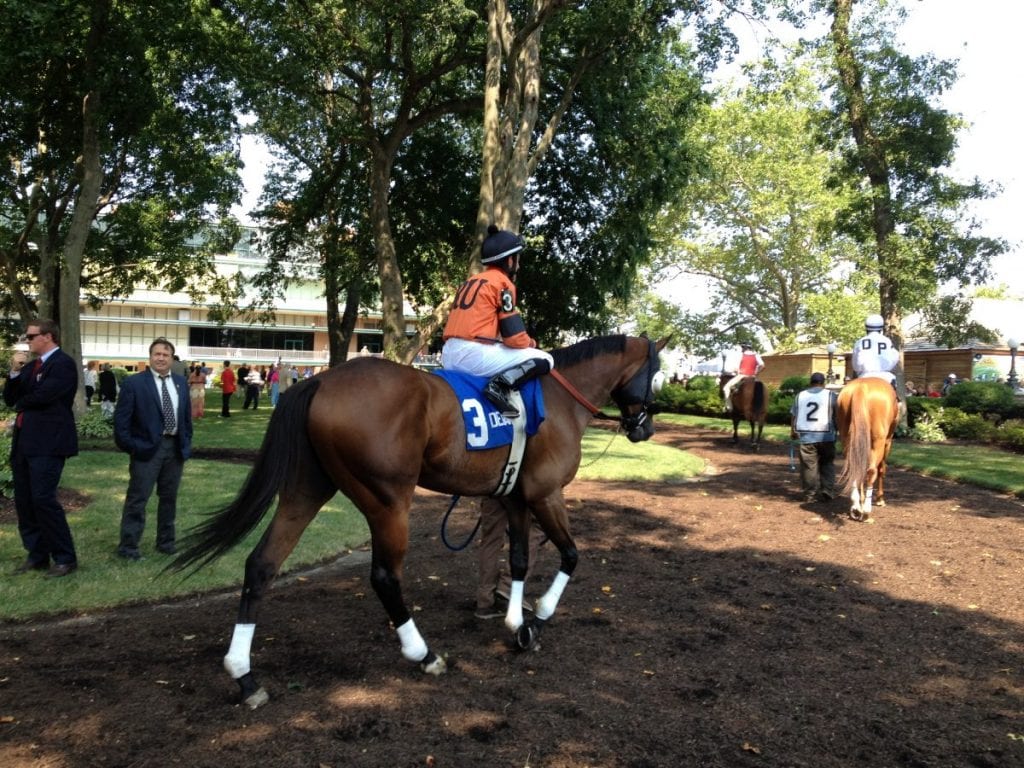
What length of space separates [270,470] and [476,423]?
1.30 m

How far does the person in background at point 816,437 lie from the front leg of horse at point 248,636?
8620mm

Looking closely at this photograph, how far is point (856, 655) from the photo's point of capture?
5.16 meters

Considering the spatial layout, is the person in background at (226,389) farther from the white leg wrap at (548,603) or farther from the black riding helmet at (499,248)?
the white leg wrap at (548,603)

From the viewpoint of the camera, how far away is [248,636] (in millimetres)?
4309

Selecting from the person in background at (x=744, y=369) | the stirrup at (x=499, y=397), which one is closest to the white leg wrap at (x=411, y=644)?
the stirrup at (x=499, y=397)

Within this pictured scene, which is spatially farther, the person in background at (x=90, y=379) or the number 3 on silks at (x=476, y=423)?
the person in background at (x=90, y=379)

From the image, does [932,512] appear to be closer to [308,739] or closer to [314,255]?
[308,739]

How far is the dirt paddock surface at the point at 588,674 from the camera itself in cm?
371

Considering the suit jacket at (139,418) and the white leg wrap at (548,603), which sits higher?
the suit jacket at (139,418)

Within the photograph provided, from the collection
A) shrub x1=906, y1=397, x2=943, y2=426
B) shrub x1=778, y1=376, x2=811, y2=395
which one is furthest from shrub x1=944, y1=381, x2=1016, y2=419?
shrub x1=778, y1=376, x2=811, y2=395

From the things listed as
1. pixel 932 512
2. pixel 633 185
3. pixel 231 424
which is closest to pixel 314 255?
pixel 231 424

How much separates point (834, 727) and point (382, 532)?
8.87ft

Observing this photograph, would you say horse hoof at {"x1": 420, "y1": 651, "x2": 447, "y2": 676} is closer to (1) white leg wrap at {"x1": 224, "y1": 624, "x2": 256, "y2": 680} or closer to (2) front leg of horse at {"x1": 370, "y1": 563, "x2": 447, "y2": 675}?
(2) front leg of horse at {"x1": 370, "y1": 563, "x2": 447, "y2": 675}

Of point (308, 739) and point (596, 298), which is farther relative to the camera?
point (596, 298)
